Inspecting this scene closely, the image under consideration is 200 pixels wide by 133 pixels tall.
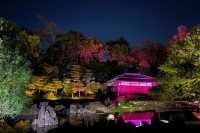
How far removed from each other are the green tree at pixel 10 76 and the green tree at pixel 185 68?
9603 millimetres

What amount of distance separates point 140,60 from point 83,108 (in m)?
19.6

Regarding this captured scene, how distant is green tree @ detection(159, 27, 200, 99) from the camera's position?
20.1 m

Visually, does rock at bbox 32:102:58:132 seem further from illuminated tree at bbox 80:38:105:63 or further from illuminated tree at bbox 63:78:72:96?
illuminated tree at bbox 80:38:105:63

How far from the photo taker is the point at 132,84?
4038 centimetres

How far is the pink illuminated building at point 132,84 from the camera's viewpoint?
3981 cm

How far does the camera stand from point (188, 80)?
20.1 metres

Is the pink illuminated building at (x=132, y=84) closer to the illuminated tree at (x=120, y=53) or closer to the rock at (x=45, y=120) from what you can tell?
the illuminated tree at (x=120, y=53)

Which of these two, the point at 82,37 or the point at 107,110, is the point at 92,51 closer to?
the point at 82,37

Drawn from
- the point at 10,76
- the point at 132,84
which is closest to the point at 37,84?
the point at 132,84

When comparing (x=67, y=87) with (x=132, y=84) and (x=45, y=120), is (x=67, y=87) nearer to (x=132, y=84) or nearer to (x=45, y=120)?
(x=132, y=84)

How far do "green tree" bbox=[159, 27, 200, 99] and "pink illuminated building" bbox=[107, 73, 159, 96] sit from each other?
17.9m

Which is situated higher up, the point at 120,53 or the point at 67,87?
the point at 120,53

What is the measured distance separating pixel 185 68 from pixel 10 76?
36.7ft

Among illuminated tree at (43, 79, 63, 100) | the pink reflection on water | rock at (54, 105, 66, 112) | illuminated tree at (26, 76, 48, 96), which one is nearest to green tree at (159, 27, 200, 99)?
the pink reflection on water
